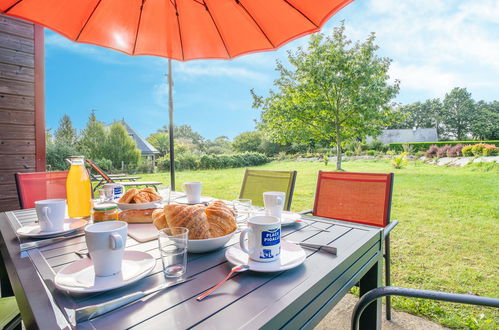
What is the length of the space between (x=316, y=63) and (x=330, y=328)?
982 cm

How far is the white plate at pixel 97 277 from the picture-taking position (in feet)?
2.00

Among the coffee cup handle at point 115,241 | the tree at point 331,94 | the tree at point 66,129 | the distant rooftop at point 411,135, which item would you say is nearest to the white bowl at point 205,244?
the coffee cup handle at point 115,241

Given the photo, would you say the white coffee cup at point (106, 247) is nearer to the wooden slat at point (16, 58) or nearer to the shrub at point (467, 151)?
the wooden slat at point (16, 58)

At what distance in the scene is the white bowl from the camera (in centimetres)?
80

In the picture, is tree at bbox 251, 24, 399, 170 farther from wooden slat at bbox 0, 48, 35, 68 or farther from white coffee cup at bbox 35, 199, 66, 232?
white coffee cup at bbox 35, 199, 66, 232

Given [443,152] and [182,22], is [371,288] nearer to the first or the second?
[182,22]

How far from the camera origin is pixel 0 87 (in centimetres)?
252

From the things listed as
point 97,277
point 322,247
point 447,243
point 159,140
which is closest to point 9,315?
point 97,277

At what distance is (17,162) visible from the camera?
8.64 ft

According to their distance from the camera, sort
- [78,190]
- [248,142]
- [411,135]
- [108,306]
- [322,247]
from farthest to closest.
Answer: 1. [411,135]
2. [248,142]
3. [78,190]
4. [322,247]
5. [108,306]

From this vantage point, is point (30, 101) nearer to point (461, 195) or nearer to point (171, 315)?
point (171, 315)

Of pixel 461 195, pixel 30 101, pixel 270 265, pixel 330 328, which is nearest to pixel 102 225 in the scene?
pixel 270 265

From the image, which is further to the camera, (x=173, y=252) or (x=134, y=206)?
(x=134, y=206)

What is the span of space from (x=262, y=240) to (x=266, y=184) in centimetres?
133
